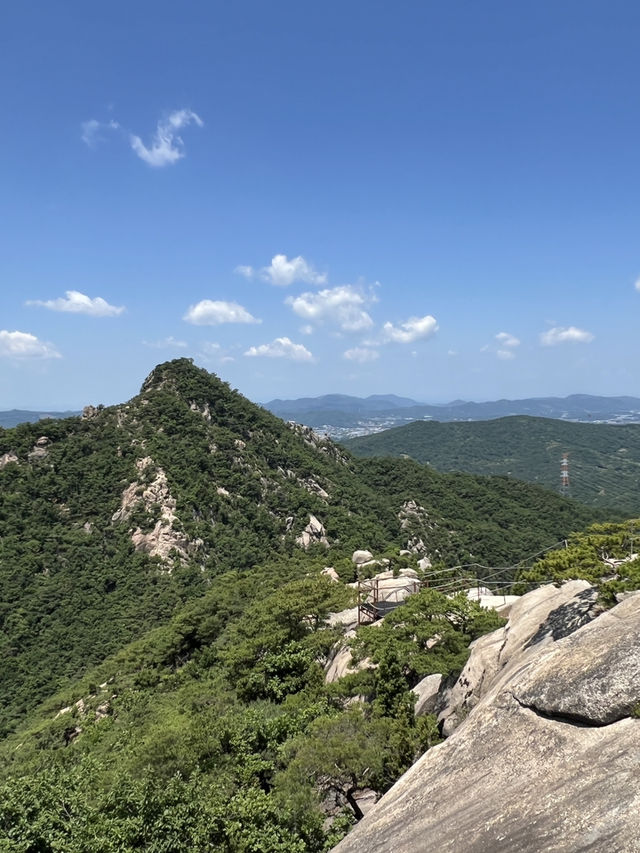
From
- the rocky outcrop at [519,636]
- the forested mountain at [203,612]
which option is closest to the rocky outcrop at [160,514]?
the forested mountain at [203,612]

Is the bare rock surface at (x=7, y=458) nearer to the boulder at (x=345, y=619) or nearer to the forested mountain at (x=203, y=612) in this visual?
the forested mountain at (x=203, y=612)

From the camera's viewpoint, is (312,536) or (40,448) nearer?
(312,536)

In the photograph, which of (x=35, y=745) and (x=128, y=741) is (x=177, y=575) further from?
(x=128, y=741)

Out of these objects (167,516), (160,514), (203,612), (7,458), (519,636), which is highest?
(7,458)

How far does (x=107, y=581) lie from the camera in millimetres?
61438

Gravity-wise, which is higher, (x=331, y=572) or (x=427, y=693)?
(x=427, y=693)

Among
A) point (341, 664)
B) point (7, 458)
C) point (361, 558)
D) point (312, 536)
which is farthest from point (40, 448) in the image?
point (341, 664)

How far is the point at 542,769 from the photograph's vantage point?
924 cm

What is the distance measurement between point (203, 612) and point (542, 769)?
38407mm

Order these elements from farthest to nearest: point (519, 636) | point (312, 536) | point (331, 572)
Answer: point (312, 536)
point (331, 572)
point (519, 636)

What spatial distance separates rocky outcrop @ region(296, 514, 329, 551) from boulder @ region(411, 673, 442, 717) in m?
53.3

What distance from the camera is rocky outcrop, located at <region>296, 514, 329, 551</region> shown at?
73.7 metres

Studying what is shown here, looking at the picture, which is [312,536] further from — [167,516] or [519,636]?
[519,636]

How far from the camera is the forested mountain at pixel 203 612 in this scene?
1498 centimetres
